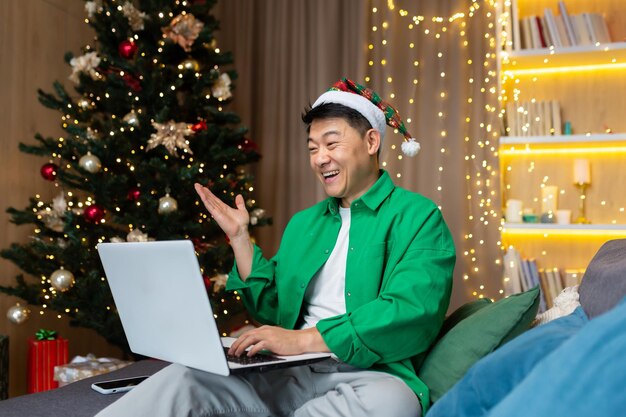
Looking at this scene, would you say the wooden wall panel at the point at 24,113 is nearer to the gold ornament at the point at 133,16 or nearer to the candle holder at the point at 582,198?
the gold ornament at the point at 133,16

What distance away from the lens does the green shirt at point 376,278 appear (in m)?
1.66

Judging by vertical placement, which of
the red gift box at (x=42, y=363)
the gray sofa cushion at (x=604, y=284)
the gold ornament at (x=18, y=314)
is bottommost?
the red gift box at (x=42, y=363)

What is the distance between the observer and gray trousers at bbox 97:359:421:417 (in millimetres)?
1482

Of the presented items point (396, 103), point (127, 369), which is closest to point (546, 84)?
point (396, 103)

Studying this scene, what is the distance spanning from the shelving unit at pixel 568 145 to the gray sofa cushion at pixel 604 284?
92.0 inches

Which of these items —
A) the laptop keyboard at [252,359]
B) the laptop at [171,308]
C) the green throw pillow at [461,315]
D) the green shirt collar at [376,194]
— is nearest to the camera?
the laptop at [171,308]

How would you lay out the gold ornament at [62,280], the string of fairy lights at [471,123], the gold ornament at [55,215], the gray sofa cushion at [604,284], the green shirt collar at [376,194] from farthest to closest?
the string of fairy lights at [471,123], the gold ornament at [55,215], the gold ornament at [62,280], the green shirt collar at [376,194], the gray sofa cushion at [604,284]

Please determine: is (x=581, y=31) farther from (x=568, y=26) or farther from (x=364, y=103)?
(x=364, y=103)

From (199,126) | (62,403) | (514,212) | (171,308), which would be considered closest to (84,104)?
(199,126)

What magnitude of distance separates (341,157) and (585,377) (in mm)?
1436

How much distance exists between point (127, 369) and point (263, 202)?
8.42 feet

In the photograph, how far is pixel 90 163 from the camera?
3.15 m

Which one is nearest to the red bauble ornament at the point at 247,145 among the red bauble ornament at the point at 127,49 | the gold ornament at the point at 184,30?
the gold ornament at the point at 184,30

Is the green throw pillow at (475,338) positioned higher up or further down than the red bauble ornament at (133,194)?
further down
